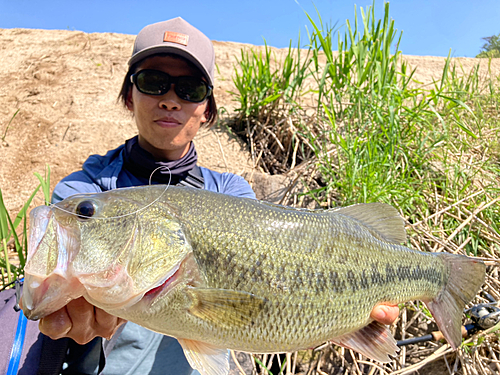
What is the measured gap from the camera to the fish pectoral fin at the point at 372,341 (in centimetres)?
163

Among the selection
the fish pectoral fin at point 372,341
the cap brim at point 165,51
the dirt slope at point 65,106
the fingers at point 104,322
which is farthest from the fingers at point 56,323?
the dirt slope at point 65,106

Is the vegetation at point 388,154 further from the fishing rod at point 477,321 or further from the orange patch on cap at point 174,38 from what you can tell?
the orange patch on cap at point 174,38

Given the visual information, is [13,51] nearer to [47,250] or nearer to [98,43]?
[98,43]

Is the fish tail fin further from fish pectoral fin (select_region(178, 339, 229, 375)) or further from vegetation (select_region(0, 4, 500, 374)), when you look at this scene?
fish pectoral fin (select_region(178, 339, 229, 375))

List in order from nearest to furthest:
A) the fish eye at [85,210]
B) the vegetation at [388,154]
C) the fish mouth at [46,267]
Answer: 1. the fish mouth at [46,267]
2. the fish eye at [85,210]
3. the vegetation at [388,154]

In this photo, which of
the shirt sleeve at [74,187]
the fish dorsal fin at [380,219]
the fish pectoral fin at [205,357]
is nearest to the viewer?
the fish pectoral fin at [205,357]

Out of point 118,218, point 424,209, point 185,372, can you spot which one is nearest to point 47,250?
point 118,218

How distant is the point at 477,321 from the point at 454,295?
967mm

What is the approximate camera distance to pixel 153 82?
218cm

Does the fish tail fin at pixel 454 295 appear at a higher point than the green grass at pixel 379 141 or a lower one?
lower

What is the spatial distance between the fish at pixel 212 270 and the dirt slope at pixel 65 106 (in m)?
2.71

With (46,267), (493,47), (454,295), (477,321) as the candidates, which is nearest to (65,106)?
(46,267)

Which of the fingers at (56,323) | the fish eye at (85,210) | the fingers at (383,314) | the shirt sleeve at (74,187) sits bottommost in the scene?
the fingers at (56,323)

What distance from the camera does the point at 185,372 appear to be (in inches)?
86.4
